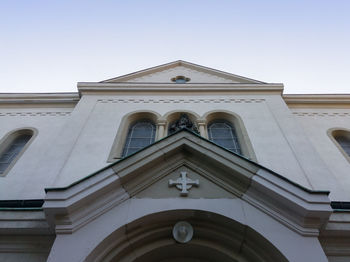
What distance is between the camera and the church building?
15.6ft

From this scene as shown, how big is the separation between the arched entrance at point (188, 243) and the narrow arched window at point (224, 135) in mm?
4095

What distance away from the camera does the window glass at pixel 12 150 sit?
9.04 metres

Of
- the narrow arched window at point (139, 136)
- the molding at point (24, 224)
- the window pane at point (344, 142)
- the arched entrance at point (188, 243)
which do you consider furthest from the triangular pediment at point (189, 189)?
the window pane at point (344, 142)

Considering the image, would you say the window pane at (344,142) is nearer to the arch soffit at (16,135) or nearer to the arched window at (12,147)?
the arch soffit at (16,135)

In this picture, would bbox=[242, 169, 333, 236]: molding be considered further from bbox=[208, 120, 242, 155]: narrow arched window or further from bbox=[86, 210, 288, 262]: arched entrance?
bbox=[208, 120, 242, 155]: narrow arched window

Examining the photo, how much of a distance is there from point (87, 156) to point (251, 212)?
17.7 feet

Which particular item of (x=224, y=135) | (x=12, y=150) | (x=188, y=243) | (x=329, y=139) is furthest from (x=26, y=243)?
(x=329, y=139)

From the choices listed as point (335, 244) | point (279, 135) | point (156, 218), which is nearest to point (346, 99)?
point (279, 135)

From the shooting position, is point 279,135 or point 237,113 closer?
point 279,135

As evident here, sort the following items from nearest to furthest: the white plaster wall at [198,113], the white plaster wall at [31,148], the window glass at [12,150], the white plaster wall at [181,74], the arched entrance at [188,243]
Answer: the arched entrance at [188,243]
the white plaster wall at [31,148]
the white plaster wall at [198,113]
the window glass at [12,150]
the white plaster wall at [181,74]

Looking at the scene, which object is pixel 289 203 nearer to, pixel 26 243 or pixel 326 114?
pixel 26 243

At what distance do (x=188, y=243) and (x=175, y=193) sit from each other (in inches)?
40.3

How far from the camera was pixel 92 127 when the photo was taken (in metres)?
→ 9.67

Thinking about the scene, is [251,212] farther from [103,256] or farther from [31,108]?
[31,108]
